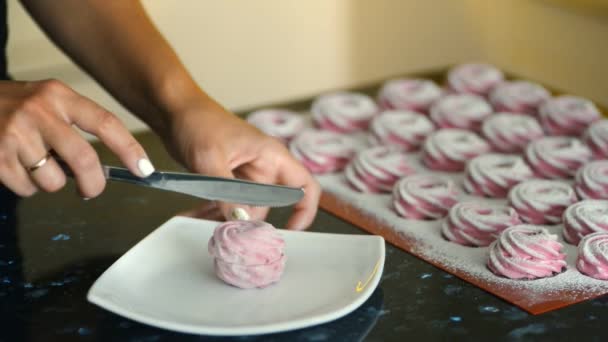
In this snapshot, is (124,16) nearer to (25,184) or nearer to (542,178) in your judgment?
(25,184)

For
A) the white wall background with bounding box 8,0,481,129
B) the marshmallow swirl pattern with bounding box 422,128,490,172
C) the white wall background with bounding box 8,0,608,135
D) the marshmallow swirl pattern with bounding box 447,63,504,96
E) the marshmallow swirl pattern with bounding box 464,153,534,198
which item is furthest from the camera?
the white wall background with bounding box 8,0,481,129

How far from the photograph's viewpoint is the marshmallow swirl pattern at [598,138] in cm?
166

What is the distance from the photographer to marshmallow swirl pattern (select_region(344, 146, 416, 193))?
162 centimetres

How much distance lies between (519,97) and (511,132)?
0.21 meters

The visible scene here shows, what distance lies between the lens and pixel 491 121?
1827 millimetres

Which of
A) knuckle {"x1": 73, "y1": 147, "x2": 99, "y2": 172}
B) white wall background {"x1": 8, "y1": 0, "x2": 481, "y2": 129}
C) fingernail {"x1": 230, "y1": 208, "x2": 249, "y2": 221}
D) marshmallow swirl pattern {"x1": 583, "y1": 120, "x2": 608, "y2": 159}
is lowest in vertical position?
white wall background {"x1": 8, "y1": 0, "x2": 481, "y2": 129}

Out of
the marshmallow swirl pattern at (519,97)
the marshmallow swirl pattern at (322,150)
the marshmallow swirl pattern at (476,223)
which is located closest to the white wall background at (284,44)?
the marshmallow swirl pattern at (519,97)

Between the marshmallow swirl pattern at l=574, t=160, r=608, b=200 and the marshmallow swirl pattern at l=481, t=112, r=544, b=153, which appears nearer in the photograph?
the marshmallow swirl pattern at l=574, t=160, r=608, b=200

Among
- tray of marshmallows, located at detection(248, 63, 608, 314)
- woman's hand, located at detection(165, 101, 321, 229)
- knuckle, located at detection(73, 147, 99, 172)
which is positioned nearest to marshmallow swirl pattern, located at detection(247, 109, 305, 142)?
tray of marshmallows, located at detection(248, 63, 608, 314)

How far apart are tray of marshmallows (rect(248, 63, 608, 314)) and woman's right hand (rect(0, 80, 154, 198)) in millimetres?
479

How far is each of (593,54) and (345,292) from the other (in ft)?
4.40

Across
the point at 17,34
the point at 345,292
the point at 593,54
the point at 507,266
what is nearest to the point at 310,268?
the point at 345,292

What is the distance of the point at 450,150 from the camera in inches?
67.3

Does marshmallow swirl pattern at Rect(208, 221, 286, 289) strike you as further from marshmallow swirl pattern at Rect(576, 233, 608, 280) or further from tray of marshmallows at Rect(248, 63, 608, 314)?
marshmallow swirl pattern at Rect(576, 233, 608, 280)
